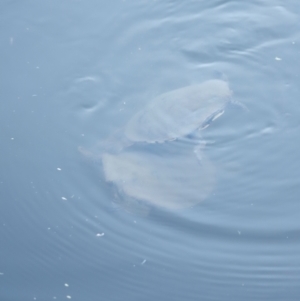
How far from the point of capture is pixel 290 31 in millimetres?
2629

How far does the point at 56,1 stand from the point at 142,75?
32.0 inches

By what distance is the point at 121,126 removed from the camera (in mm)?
2166

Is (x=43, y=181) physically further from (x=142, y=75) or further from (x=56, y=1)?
(x=56, y=1)

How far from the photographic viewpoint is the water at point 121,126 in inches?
66.4

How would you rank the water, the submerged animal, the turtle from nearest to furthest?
the water < the submerged animal < the turtle

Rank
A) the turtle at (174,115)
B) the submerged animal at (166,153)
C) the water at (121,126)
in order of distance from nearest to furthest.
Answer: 1. the water at (121,126)
2. the submerged animal at (166,153)
3. the turtle at (174,115)

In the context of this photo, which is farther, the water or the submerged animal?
the submerged animal

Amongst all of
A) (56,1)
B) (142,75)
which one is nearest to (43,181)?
(142,75)

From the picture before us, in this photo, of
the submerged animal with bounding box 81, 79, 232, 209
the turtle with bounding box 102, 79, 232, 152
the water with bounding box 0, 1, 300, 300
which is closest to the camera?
the water with bounding box 0, 1, 300, 300

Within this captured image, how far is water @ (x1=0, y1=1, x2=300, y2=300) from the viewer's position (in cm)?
169

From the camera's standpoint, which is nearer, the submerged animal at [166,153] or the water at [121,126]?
the water at [121,126]

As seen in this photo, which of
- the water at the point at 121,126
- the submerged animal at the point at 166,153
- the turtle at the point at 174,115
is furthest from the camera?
the turtle at the point at 174,115

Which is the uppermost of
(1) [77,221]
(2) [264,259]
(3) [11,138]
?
(3) [11,138]

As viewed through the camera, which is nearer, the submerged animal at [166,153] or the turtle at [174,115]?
the submerged animal at [166,153]
